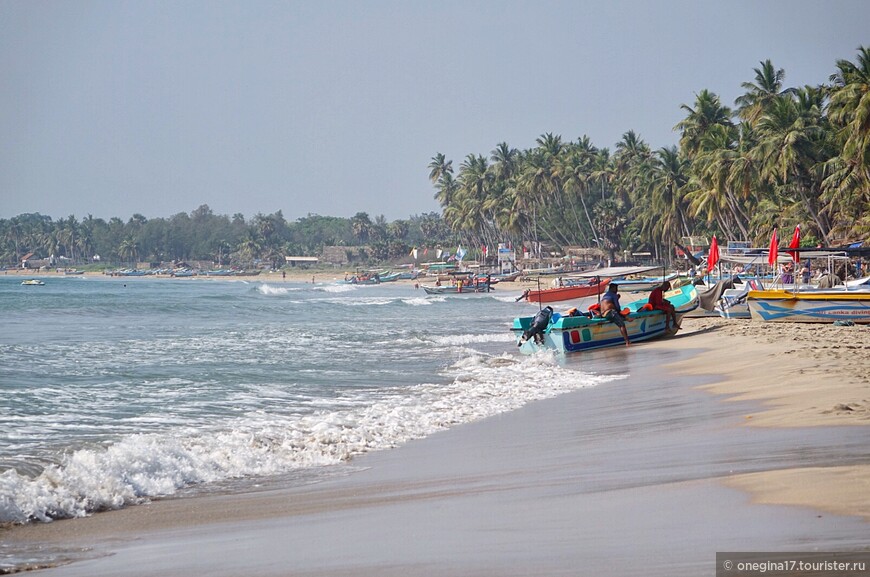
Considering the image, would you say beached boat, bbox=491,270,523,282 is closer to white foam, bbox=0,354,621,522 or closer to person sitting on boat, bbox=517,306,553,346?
person sitting on boat, bbox=517,306,553,346

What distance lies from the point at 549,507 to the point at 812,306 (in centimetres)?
1829

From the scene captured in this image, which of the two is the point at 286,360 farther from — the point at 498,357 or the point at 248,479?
the point at 248,479

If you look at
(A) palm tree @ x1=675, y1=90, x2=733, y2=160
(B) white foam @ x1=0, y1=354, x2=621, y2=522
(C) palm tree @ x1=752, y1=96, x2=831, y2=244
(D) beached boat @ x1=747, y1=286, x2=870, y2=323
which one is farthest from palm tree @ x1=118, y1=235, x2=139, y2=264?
(B) white foam @ x1=0, y1=354, x2=621, y2=522

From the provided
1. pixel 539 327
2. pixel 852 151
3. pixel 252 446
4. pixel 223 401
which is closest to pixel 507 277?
pixel 852 151

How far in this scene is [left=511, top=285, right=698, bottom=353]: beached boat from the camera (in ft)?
71.5

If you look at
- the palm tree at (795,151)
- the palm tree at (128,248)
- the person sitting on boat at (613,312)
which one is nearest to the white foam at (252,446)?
the person sitting on boat at (613,312)

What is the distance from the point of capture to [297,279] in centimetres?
14312

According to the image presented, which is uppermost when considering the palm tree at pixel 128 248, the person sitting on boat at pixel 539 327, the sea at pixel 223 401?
the palm tree at pixel 128 248

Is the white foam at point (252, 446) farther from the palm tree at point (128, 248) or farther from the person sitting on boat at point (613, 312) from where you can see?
the palm tree at point (128, 248)

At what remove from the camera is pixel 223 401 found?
48.8 ft

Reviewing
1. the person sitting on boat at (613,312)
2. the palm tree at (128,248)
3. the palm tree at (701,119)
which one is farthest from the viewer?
the palm tree at (128,248)

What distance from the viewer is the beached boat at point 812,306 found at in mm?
22031

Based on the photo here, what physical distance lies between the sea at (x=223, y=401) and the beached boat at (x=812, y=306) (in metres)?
6.35

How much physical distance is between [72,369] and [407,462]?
13124 millimetres
